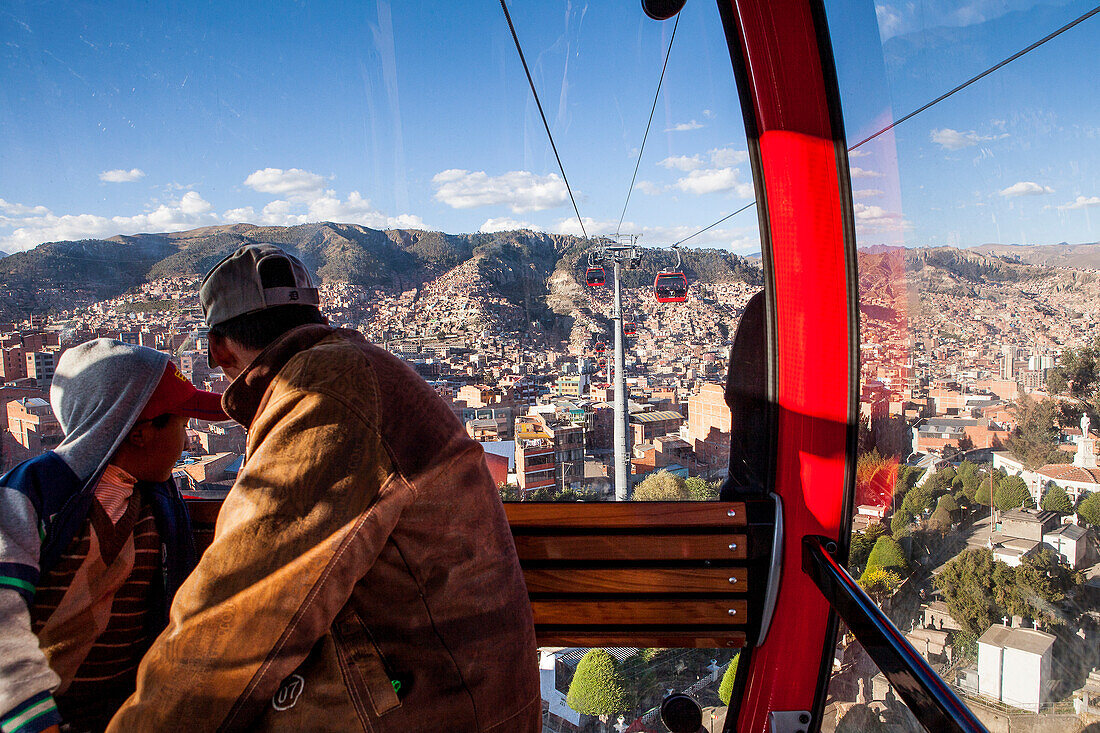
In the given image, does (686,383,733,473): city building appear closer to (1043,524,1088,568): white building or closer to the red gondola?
the red gondola

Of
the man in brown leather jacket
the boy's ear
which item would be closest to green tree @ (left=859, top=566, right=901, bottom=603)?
the man in brown leather jacket

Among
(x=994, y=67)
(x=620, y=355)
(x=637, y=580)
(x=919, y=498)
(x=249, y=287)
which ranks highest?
(x=994, y=67)

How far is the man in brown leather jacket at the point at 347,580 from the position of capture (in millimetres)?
866

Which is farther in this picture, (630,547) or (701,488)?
(701,488)

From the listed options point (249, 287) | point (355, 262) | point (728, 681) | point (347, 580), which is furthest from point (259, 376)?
point (728, 681)

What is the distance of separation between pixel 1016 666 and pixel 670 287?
1617mm

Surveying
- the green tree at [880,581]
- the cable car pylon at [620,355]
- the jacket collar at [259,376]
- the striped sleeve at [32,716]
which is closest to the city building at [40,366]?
the striped sleeve at [32,716]

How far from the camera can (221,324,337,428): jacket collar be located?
43.1 inches

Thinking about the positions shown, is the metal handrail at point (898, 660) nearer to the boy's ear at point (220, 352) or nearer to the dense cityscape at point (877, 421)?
the dense cityscape at point (877, 421)

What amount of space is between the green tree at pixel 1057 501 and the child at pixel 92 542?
2.19 m

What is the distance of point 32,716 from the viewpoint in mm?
1156

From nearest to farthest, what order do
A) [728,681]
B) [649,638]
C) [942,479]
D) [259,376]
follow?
[259,376]
[942,479]
[649,638]
[728,681]

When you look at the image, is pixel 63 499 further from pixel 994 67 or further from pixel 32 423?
pixel 994 67

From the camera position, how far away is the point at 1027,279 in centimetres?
147
